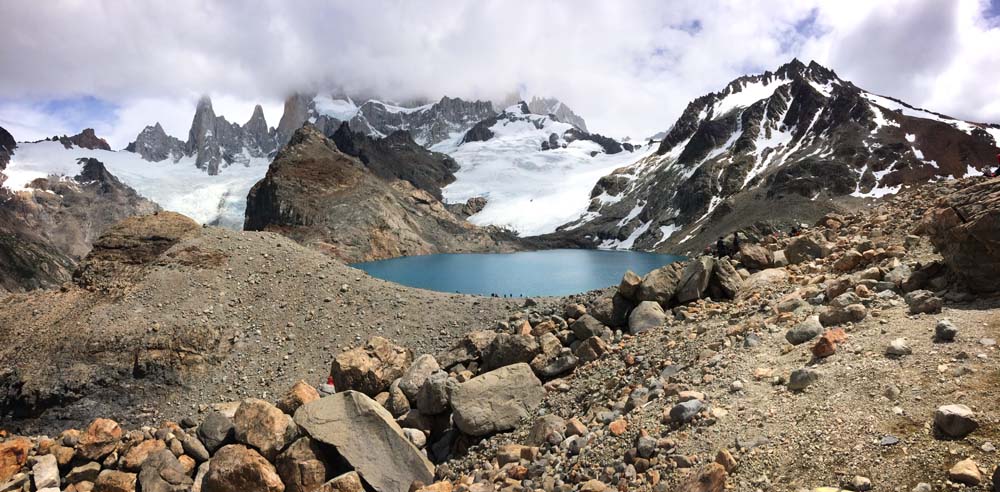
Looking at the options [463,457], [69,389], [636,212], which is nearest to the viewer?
[463,457]

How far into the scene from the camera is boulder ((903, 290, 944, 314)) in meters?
8.09

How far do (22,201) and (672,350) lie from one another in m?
240

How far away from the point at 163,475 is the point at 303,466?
4.00 metres

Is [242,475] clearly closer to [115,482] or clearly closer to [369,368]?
[115,482]

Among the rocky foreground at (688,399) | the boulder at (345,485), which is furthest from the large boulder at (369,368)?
the boulder at (345,485)

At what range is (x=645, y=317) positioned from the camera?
14125 millimetres

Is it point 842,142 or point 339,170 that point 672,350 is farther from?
point 842,142

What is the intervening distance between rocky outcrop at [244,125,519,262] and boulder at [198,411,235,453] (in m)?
86.6

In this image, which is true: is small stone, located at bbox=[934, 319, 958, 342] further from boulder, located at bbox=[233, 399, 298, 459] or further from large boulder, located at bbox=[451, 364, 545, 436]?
boulder, located at bbox=[233, 399, 298, 459]

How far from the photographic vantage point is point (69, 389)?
17.7 metres

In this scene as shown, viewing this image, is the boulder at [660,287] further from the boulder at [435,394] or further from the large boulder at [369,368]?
the large boulder at [369,368]

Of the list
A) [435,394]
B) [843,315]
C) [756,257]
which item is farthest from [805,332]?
[756,257]

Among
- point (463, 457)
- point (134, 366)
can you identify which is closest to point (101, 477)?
point (134, 366)

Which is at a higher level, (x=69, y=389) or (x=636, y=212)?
(x=636, y=212)
